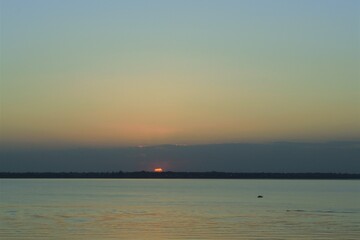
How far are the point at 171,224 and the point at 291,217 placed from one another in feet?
33.8

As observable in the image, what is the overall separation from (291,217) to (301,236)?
1368 cm

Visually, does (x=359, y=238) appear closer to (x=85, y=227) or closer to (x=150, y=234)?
(x=150, y=234)

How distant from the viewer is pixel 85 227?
40.8 m

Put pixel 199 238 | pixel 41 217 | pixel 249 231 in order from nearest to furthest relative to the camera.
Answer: pixel 199 238 → pixel 249 231 → pixel 41 217

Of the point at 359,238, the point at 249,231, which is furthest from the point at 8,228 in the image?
the point at 359,238

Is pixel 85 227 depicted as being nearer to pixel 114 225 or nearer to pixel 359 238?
pixel 114 225

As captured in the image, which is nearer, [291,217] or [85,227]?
[85,227]

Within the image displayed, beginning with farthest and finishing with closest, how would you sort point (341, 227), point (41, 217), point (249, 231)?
point (41, 217) < point (341, 227) < point (249, 231)

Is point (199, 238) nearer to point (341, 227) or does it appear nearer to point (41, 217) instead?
point (341, 227)

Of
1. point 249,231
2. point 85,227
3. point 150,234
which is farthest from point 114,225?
point 249,231

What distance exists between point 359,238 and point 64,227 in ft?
52.5

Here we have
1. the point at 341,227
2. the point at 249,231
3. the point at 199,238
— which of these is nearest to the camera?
the point at 199,238

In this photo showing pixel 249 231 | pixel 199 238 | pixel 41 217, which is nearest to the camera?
pixel 199 238

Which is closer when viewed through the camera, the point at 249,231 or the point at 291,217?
the point at 249,231
